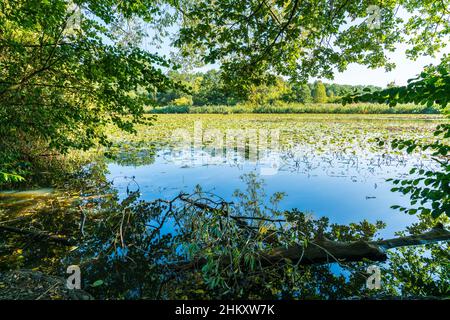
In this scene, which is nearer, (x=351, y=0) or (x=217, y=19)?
(x=217, y=19)

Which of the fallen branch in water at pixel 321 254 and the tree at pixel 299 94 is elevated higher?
the tree at pixel 299 94

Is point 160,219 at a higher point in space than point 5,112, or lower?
lower

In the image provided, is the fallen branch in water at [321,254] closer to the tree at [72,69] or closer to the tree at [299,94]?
the tree at [299,94]

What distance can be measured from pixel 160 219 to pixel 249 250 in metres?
2.14

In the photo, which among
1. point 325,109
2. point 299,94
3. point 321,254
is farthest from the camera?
point 325,109

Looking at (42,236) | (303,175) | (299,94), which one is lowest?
(42,236)

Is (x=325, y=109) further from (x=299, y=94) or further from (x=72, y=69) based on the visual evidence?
(x=72, y=69)

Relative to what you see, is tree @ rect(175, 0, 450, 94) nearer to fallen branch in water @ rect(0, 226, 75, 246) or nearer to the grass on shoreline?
fallen branch in water @ rect(0, 226, 75, 246)

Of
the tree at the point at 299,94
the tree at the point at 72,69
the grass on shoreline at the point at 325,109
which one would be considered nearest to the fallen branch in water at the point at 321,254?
the tree at the point at 299,94

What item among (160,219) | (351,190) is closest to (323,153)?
(351,190)

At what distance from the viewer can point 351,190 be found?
5715 millimetres

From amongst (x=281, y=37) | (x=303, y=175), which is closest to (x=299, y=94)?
(x=281, y=37)

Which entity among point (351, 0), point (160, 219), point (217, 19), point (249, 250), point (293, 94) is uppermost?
point (351, 0)
